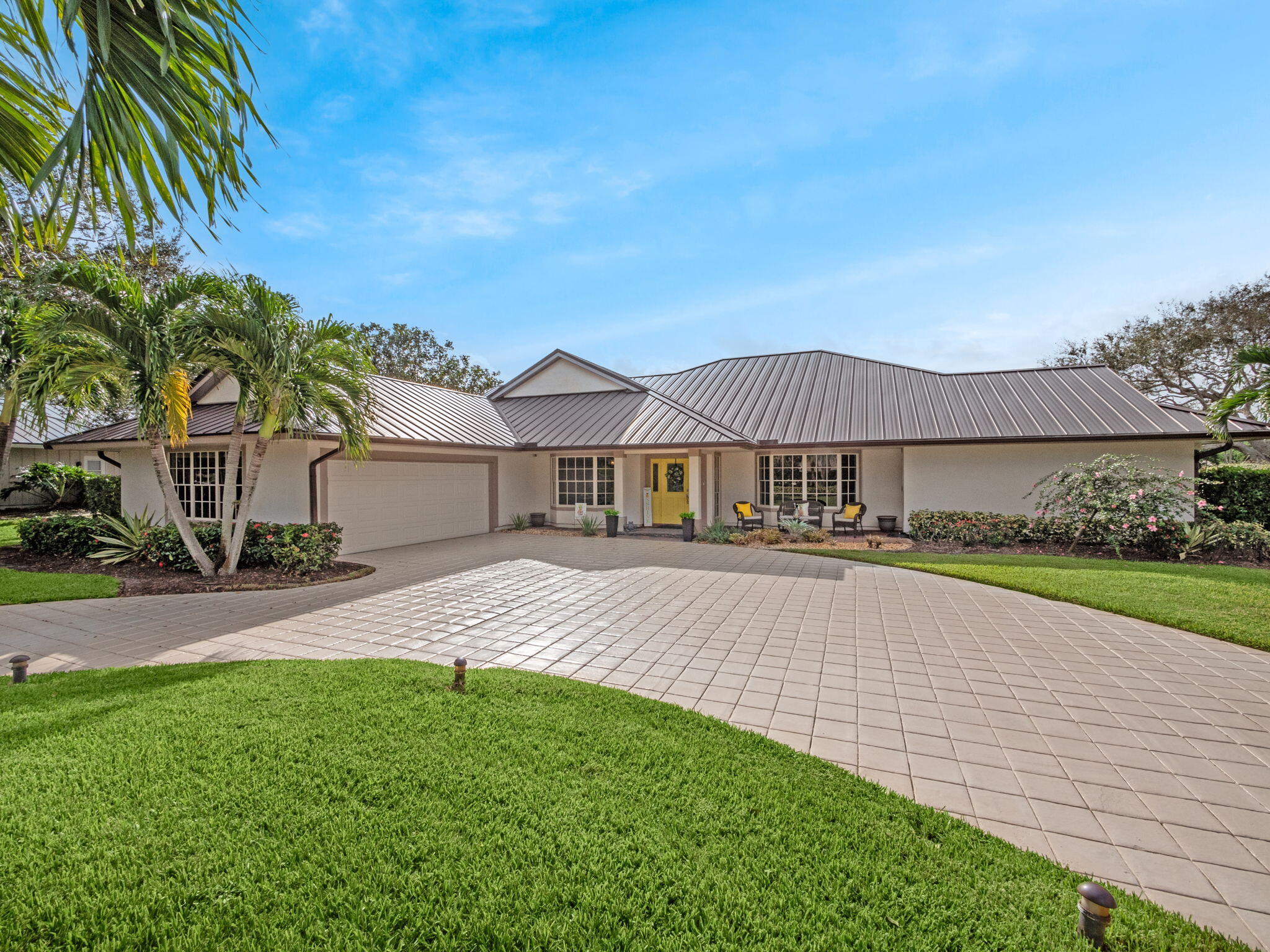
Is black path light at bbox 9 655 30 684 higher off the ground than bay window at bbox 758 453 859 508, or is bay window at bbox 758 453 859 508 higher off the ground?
bay window at bbox 758 453 859 508

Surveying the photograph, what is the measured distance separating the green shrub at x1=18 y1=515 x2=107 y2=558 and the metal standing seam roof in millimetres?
2249

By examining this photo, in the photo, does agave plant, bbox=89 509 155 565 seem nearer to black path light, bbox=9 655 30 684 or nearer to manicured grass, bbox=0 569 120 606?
manicured grass, bbox=0 569 120 606

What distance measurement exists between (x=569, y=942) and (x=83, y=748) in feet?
11.9

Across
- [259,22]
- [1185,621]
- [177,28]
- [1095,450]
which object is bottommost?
[1185,621]

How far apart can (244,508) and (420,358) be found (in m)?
33.0

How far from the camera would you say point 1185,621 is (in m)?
6.98

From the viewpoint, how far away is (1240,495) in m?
Result: 13.5

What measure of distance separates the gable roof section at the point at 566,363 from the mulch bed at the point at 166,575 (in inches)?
418

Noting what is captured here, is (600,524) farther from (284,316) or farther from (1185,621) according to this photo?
(1185,621)

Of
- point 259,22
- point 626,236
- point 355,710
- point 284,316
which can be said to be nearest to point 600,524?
→ point 626,236

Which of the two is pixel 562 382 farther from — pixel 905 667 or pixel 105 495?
pixel 905 667

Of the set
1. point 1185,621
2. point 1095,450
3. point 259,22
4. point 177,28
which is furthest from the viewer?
point 1095,450

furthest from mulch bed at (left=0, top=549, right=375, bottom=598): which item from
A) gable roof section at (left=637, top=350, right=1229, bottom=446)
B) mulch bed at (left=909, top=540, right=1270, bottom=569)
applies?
mulch bed at (left=909, top=540, right=1270, bottom=569)

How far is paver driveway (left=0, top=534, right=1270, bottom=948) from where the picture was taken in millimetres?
3170
